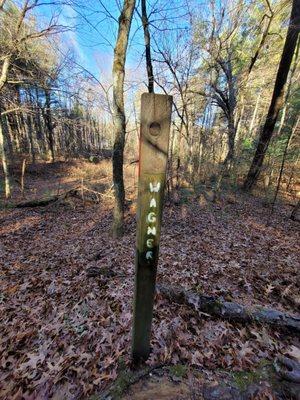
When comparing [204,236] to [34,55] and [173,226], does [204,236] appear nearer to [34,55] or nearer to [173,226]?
[173,226]

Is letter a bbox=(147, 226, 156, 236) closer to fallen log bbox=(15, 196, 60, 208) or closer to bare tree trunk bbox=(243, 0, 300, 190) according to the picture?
bare tree trunk bbox=(243, 0, 300, 190)

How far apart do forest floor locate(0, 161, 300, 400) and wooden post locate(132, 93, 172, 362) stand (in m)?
0.78

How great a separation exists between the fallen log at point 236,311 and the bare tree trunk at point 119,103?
139 inches

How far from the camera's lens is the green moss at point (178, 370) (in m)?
2.37

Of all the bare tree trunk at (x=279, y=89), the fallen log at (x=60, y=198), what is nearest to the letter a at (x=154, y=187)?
the fallen log at (x=60, y=198)

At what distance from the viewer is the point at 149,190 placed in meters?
1.86

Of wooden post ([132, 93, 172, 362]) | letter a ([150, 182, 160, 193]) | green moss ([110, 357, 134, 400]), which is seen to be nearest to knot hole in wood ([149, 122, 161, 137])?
wooden post ([132, 93, 172, 362])

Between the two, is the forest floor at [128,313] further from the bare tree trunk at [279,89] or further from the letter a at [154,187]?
the bare tree trunk at [279,89]

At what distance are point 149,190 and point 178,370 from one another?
2.12 m

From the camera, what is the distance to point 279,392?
7.15 ft

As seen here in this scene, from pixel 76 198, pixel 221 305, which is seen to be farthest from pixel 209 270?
pixel 76 198

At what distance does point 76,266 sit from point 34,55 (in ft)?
32.2

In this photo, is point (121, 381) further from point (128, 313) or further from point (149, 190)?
point (149, 190)

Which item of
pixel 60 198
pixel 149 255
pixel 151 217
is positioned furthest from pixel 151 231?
pixel 60 198
